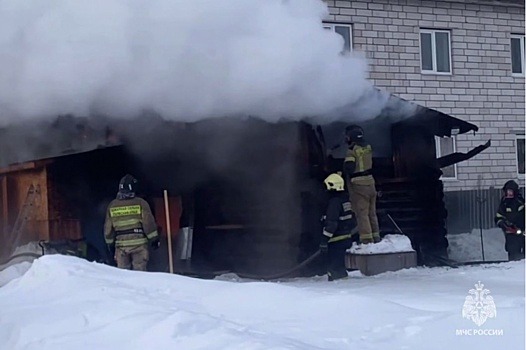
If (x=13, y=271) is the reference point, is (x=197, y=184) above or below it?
above

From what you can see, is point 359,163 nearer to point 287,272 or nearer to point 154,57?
point 287,272

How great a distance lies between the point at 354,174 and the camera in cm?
937

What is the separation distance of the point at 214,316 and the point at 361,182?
4.80 meters

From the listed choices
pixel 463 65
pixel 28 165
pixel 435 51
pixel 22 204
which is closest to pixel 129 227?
pixel 28 165

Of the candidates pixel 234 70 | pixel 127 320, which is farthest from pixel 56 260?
pixel 234 70

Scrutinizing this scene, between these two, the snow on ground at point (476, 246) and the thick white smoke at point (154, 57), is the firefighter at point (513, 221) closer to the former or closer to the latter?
the snow on ground at point (476, 246)

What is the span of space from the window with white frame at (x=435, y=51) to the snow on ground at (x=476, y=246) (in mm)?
3690

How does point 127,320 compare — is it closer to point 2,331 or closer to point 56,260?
point 2,331

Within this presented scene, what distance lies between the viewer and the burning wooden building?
30.8ft

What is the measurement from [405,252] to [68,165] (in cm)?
410

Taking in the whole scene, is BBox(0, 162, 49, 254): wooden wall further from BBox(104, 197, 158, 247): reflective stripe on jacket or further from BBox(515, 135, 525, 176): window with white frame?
BBox(515, 135, 525, 176): window with white frame

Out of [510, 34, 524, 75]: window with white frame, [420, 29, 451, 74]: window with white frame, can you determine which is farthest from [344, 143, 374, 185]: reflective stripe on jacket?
[510, 34, 524, 75]: window with white frame

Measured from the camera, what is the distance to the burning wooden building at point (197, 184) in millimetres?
9391

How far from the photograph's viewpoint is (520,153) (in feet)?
61.8
